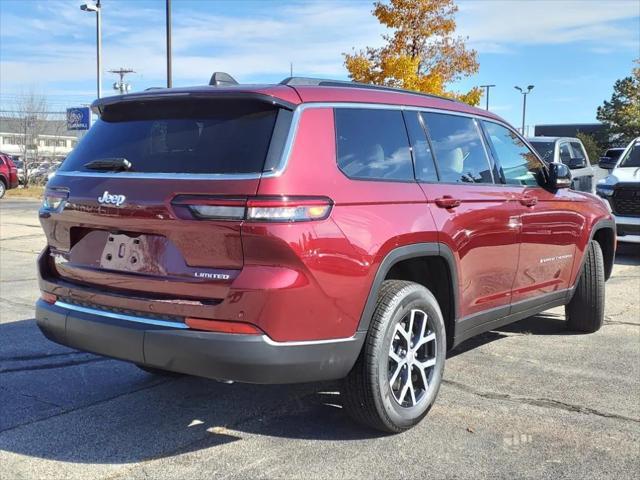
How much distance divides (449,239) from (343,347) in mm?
1045

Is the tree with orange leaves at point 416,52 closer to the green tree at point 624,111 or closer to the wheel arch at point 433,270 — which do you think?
the wheel arch at point 433,270

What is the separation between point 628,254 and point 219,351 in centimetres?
1036

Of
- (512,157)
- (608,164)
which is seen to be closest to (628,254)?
(608,164)

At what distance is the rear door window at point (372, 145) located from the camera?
3.46 metres

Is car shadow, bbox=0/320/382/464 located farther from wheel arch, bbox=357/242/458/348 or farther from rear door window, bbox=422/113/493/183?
rear door window, bbox=422/113/493/183

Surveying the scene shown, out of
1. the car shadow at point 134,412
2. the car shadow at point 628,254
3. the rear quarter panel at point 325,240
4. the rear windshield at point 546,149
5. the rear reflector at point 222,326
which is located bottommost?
the car shadow at point 134,412

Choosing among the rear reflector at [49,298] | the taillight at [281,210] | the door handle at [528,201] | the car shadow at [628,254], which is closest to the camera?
the taillight at [281,210]

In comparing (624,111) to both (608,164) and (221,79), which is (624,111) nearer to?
(608,164)

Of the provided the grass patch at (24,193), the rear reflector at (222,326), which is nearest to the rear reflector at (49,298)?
the rear reflector at (222,326)

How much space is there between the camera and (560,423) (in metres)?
3.86

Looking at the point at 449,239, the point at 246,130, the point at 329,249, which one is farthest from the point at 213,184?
the point at 449,239

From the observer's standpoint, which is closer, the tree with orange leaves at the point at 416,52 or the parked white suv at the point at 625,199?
the parked white suv at the point at 625,199

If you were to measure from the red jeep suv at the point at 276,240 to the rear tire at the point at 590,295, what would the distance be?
192cm

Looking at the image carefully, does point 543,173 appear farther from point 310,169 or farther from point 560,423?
point 310,169
